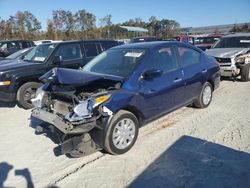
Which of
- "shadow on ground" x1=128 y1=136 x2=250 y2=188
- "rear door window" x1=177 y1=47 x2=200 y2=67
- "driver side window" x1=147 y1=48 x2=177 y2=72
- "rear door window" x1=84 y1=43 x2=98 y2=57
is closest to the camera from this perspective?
"shadow on ground" x1=128 y1=136 x2=250 y2=188

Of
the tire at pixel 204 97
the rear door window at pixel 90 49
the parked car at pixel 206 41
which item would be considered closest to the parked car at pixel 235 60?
the tire at pixel 204 97

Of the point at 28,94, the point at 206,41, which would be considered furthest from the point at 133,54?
the point at 206,41

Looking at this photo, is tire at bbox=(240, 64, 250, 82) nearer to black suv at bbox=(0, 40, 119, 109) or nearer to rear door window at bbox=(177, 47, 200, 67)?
rear door window at bbox=(177, 47, 200, 67)

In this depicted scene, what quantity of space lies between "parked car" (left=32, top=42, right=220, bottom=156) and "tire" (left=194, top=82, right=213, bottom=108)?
336 mm

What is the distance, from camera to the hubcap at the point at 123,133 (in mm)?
4070

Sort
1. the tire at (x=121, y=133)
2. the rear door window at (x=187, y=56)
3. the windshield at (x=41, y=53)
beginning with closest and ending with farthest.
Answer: the tire at (x=121, y=133), the rear door window at (x=187, y=56), the windshield at (x=41, y=53)

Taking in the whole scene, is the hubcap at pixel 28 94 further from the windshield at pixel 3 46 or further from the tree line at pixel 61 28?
the tree line at pixel 61 28

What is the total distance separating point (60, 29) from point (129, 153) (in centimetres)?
4439

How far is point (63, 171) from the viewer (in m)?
3.77

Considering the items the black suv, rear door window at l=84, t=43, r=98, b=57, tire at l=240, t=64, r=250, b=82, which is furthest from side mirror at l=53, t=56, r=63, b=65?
tire at l=240, t=64, r=250, b=82

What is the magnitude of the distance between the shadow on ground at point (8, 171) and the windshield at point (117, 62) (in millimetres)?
2134

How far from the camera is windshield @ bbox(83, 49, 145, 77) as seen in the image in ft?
15.3

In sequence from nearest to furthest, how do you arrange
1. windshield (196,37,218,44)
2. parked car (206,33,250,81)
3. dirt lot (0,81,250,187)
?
dirt lot (0,81,250,187) → parked car (206,33,250,81) → windshield (196,37,218,44)

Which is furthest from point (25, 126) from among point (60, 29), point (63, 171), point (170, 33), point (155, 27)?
point (155, 27)
